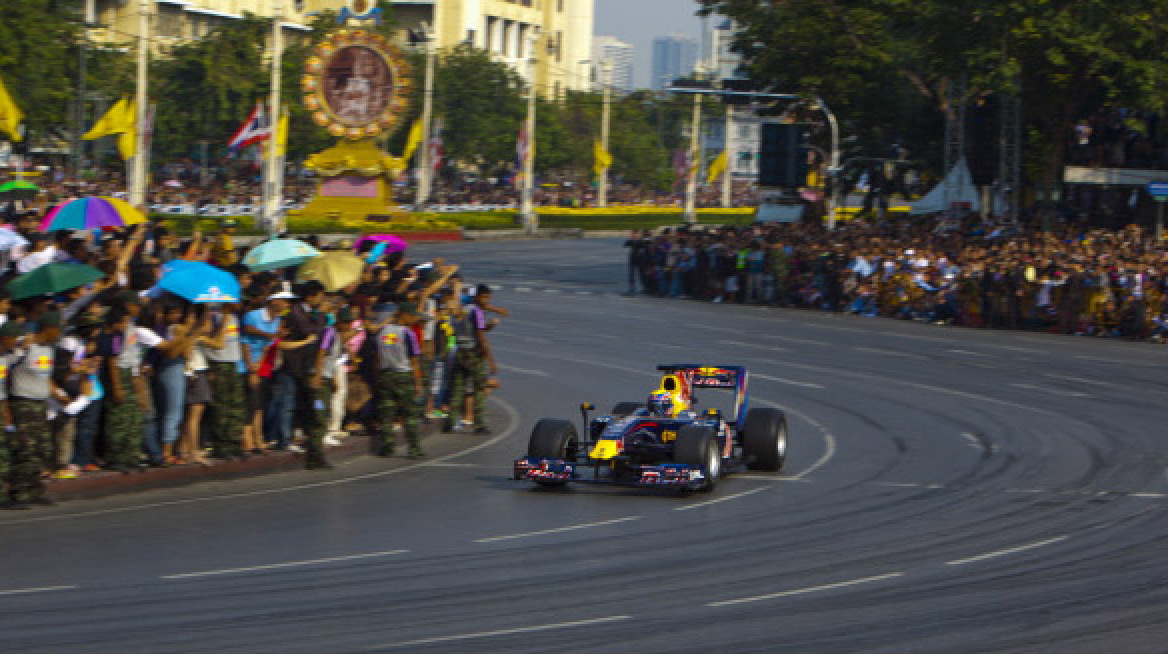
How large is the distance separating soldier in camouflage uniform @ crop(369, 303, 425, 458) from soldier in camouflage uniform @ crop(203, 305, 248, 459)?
6.19ft

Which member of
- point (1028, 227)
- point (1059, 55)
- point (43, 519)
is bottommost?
point (43, 519)

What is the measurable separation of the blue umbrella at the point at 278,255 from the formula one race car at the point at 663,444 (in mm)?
3837

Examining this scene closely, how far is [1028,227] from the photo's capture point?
46.3m

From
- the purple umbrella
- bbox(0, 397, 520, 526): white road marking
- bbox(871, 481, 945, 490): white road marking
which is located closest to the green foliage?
the purple umbrella

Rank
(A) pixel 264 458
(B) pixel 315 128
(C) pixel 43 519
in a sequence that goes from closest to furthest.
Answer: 1. (C) pixel 43 519
2. (A) pixel 264 458
3. (B) pixel 315 128

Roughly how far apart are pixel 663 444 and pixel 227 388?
4.29m

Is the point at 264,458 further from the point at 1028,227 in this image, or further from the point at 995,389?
the point at 1028,227

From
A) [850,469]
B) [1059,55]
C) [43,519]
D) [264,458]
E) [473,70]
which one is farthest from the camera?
[473,70]

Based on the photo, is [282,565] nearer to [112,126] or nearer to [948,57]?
[948,57]

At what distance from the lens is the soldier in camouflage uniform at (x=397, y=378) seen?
57.7 ft

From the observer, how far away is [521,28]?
147 meters

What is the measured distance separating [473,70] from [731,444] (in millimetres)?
84933

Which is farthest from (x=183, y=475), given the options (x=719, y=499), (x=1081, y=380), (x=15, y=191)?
(x=1081, y=380)

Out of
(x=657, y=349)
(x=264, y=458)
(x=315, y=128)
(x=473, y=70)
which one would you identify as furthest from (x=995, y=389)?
(x=473, y=70)
